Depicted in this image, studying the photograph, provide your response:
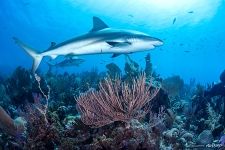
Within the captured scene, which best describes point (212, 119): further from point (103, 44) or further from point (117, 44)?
point (103, 44)

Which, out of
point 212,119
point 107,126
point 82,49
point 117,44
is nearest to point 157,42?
point 117,44

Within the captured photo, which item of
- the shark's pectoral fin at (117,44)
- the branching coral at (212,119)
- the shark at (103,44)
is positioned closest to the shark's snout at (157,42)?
the shark at (103,44)

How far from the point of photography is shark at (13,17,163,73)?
9.23m

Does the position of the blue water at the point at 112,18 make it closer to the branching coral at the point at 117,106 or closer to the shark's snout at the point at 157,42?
the shark's snout at the point at 157,42

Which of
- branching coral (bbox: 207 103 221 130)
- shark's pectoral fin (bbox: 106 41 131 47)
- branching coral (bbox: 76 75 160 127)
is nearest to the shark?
shark's pectoral fin (bbox: 106 41 131 47)

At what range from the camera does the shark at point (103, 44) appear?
9.23 metres

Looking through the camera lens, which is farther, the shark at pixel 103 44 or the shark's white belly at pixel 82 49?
the shark's white belly at pixel 82 49

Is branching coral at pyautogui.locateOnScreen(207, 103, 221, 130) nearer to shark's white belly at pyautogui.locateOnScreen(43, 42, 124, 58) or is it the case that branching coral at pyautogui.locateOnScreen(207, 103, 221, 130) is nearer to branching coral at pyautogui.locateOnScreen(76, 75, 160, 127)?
branching coral at pyautogui.locateOnScreen(76, 75, 160, 127)

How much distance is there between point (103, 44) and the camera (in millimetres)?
9336

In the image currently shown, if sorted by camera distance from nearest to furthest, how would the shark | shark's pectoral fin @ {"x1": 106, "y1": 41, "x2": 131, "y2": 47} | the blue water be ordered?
shark's pectoral fin @ {"x1": 106, "y1": 41, "x2": 131, "y2": 47} < the shark < the blue water

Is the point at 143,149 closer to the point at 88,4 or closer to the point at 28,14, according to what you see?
the point at 88,4

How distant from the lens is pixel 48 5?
52.2m

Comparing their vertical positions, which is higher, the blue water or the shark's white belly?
the blue water

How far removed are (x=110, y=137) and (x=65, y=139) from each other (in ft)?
2.62
